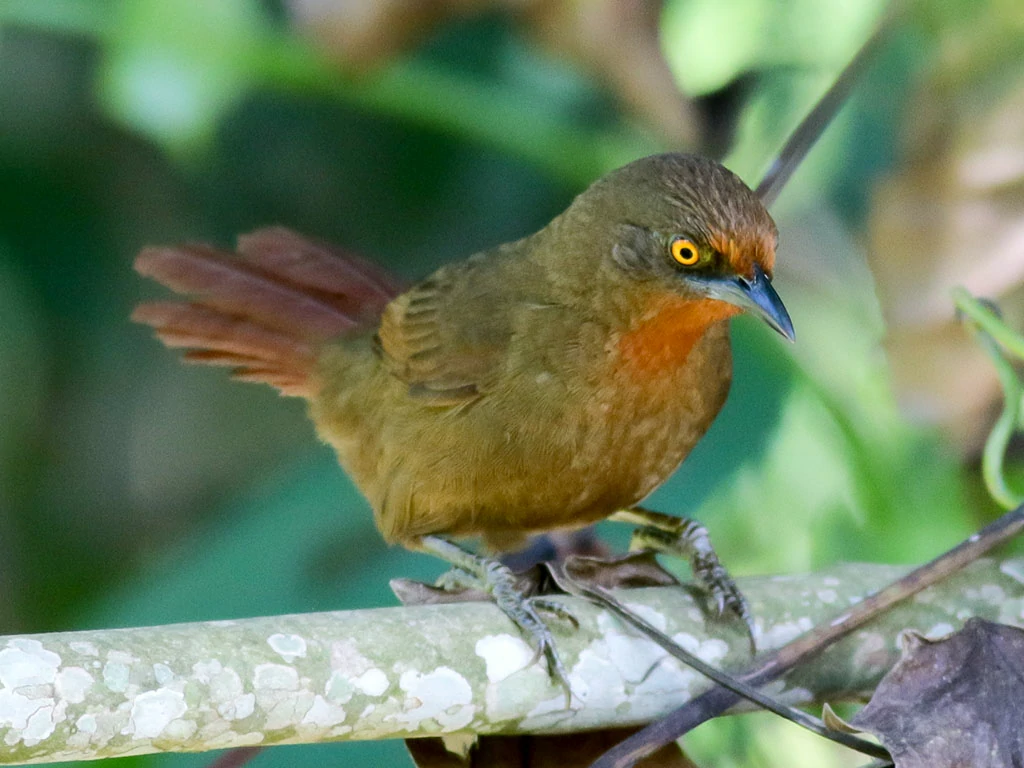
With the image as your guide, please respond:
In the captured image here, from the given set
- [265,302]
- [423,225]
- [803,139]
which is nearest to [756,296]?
[803,139]

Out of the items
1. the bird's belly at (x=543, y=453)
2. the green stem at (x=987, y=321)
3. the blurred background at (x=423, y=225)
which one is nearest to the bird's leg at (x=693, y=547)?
the bird's belly at (x=543, y=453)

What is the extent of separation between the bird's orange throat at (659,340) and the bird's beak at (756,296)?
124 mm

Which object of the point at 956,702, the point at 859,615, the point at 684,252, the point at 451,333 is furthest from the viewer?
the point at 451,333

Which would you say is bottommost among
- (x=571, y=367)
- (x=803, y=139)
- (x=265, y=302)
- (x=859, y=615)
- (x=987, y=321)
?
(x=859, y=615)

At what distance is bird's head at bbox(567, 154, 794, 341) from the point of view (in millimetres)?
2252

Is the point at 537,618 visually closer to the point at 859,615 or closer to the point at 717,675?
the point at 717,675

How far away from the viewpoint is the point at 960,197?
2787 millimetres

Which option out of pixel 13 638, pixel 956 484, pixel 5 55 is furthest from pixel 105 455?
pixel 13 638

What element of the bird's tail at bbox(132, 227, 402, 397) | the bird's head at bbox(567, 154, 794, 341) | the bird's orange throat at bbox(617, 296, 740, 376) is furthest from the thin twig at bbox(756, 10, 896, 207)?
the bird's tail at bbox(132, 227, 402, 397)

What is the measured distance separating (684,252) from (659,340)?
20 centimetres

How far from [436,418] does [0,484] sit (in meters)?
2.36

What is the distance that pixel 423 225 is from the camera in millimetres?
4539

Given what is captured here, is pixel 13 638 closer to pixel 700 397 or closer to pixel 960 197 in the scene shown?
pixel 700 397

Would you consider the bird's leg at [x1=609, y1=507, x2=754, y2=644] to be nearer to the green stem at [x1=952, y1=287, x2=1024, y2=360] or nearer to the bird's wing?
the bird's wing
